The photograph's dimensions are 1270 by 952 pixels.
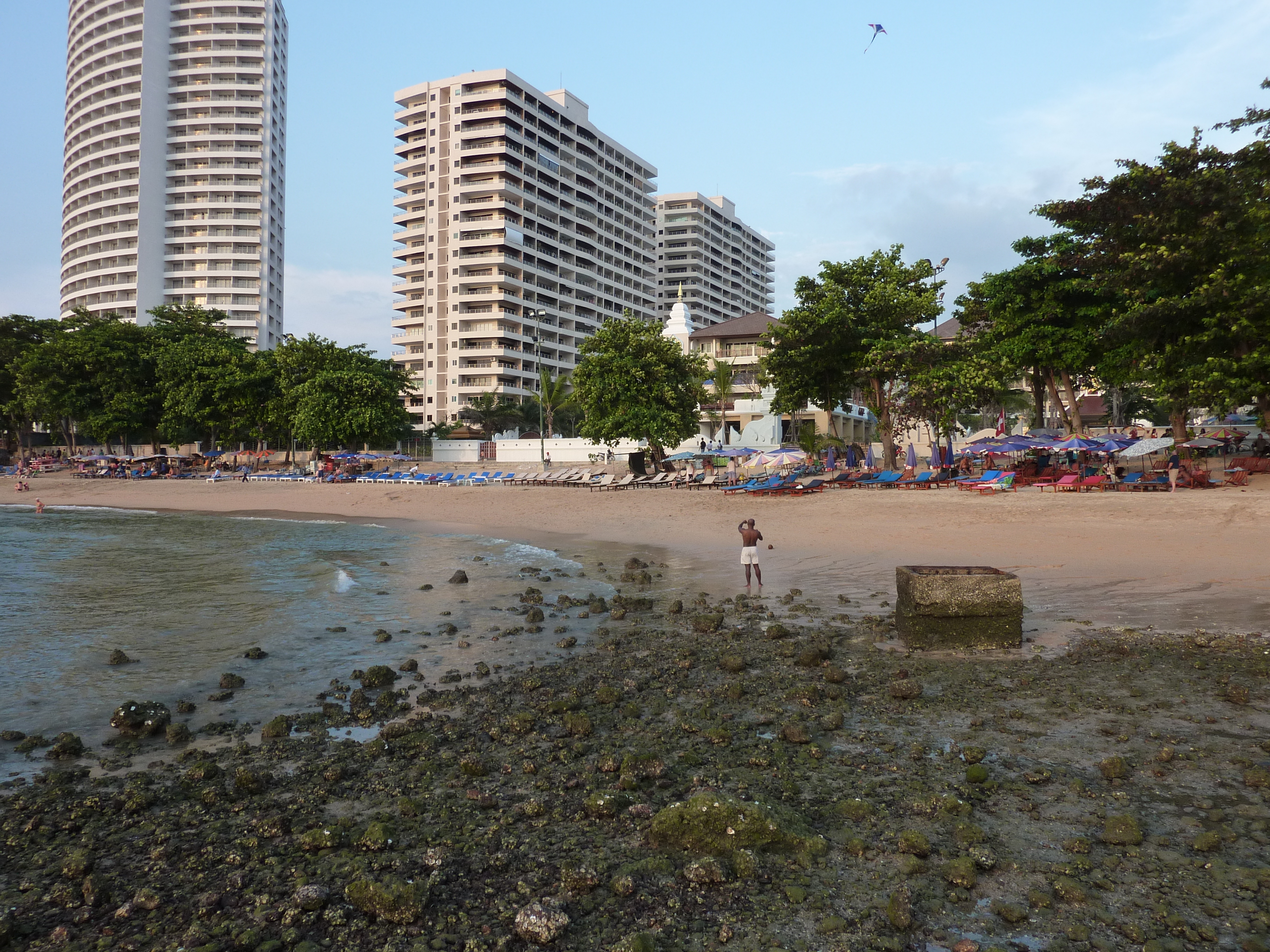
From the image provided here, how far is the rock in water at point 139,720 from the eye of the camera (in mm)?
6512

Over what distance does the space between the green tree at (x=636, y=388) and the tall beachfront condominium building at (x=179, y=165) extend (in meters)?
83.7

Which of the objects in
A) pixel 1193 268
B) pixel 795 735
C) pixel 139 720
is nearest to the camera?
pixel 795 735

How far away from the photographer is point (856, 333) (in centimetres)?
3441

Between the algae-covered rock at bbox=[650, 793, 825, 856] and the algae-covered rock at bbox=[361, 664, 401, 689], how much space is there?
4.34m

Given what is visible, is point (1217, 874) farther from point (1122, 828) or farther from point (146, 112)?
point (146, 112)

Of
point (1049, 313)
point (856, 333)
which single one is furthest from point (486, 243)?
point (1049, 313)

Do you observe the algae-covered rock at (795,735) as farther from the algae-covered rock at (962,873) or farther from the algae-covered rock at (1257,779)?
the algae-covered rock at (1257,779)

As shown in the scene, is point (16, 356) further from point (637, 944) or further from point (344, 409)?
point (637, 944)

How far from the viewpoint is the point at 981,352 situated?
34000mm

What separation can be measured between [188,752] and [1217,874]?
22.3 ft

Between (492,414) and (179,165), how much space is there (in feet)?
237

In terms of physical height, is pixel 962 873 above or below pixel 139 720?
above

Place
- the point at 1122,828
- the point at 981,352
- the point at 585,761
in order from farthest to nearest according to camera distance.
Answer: the point at 981,352
the point at 585,761
the point at 1122,828

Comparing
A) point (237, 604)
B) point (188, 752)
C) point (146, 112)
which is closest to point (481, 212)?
point (146, 112)
